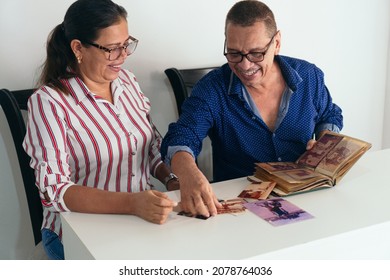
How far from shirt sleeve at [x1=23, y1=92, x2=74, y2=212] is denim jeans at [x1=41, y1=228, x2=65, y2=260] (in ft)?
0.80

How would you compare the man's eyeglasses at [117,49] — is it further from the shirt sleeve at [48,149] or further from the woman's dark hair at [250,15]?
the woman's dark hair at [250,15]

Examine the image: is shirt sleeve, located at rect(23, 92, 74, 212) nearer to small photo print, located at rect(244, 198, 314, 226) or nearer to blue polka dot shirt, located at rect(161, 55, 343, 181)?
blue polka dot shirt, located at rect(161, 55, 343, 181)

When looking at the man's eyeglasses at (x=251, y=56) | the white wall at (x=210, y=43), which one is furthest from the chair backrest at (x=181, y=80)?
the man's eyeglasses at (x=251, y=56)

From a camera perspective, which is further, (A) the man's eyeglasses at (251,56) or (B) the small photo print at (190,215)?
(A) the man's eyeglasses at (251,56)

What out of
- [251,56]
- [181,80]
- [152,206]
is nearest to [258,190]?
[152,206]

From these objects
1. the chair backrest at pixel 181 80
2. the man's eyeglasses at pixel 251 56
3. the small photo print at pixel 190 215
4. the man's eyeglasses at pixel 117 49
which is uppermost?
the man's eyeglasses at pixel 117 49

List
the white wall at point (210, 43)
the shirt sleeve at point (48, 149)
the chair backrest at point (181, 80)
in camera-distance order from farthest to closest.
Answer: the chair backrest at point (181, 80) < the white wall at point (210, 43) < the shirt sleeve at point (48, 149)

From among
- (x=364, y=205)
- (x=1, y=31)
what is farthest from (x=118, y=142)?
(x=364, y=205)

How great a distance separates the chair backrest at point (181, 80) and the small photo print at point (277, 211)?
37.4 inches

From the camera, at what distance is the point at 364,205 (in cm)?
141

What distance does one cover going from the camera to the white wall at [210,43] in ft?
6.69

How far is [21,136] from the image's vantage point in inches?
70.8

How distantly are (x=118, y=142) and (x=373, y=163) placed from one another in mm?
958

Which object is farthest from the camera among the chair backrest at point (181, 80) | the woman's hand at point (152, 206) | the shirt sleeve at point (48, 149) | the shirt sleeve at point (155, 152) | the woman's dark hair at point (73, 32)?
the chair backrest at point (181, 80)
